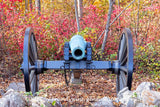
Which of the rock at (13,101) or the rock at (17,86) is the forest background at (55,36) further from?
the rock at (13,101)

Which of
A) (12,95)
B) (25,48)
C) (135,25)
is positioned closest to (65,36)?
(135,25)

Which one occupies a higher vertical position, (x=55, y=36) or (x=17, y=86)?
(x=55, y=36)

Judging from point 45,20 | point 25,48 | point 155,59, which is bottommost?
point 155,59

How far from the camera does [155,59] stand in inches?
A: 263

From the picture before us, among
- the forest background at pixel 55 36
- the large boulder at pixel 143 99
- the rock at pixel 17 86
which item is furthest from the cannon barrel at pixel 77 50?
the forest background at pixel 55 36

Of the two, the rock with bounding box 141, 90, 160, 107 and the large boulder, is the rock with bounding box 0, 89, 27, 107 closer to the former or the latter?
the large boulder

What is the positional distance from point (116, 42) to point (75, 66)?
4905 millimetres

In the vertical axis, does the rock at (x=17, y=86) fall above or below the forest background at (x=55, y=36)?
below

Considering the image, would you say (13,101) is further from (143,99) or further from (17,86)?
(17,86)

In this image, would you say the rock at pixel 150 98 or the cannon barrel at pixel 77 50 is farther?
the cannon barrel at pixel 77 50

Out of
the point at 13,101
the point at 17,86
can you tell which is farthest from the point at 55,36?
the point at 13,101

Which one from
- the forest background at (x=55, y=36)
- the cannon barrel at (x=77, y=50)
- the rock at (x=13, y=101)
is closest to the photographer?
the rock at (x=13, y=101)

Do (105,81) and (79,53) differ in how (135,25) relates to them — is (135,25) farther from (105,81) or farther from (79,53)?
(79,53)

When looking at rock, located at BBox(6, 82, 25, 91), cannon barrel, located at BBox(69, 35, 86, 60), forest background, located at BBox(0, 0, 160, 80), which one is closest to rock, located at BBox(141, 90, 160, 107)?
cannon barrel, located at BBox(69, 35, 86, 60)
